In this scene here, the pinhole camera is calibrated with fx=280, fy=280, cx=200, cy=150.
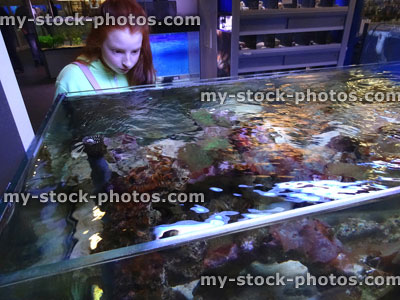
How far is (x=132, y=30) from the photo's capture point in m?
1.47

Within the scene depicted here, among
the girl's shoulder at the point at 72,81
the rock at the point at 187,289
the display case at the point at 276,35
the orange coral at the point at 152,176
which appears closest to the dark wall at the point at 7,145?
the orange coral at the point at 152,176

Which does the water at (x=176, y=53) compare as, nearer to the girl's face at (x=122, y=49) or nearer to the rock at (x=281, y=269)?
the girl's face at (x=122, y=49)

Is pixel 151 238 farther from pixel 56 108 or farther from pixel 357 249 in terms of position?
pixel 56 108

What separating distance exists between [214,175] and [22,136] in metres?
0.71

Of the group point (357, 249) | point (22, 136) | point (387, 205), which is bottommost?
point (357, 249)

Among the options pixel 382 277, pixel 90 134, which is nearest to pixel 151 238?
pixel 90 134

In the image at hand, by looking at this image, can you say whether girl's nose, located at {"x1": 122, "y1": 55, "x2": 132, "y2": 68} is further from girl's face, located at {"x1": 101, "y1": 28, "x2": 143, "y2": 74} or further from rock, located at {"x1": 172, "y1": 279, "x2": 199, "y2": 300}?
rock, located at {"x1": 172, "y1": 279, "x2": 199, "y2": 300}

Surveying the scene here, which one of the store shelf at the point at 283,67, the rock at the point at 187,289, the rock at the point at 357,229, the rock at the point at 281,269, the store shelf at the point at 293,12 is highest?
the store shelf at the point at 293,12

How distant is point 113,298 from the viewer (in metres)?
0.69

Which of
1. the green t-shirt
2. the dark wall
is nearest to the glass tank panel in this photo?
the dark wall

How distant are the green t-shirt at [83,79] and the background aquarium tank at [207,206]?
199 mm

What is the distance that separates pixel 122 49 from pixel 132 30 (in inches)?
4.4

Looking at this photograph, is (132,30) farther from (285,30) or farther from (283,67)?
(283,67)

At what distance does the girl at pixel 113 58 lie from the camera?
1451 mm
